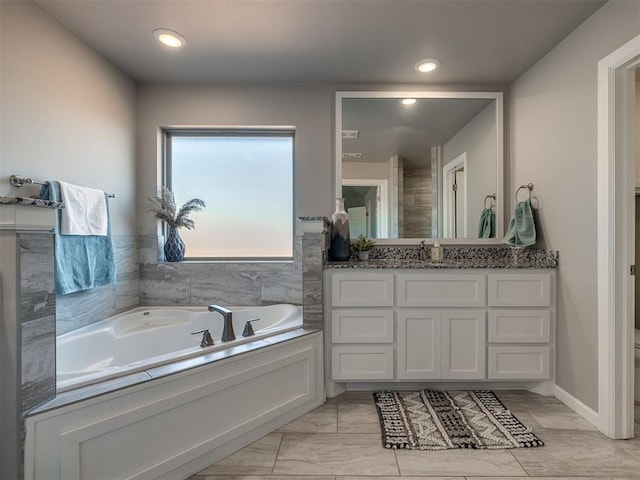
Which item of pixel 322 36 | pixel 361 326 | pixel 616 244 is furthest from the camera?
pixel 361 326

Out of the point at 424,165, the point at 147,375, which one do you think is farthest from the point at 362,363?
the point at 424,165

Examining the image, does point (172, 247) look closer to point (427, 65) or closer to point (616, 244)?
point (427, 65)

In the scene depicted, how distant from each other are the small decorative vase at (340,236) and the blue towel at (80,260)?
150 centimetres

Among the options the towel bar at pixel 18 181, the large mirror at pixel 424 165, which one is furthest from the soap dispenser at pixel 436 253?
the towel bar at pixel 18 181

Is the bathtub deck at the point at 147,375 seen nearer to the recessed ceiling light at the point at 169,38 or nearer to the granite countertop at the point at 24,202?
the granite countertop at the point at 24,202

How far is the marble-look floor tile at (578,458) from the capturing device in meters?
1.37

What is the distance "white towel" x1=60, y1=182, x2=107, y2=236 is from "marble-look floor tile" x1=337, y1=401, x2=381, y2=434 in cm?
188

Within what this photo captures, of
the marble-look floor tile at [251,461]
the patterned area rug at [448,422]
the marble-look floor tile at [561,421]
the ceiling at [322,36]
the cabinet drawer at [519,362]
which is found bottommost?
the marble-look floor tile at [251,461]

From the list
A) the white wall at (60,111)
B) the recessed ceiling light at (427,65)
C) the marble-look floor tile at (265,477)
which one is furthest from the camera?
the recessed ceiling light at (427,65)

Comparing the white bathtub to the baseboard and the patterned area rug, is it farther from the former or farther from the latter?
the baseboard

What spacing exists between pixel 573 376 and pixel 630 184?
1178 millimetres

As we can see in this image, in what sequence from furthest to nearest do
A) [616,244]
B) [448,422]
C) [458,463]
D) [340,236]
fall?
[340,236], [448,422], [616,244], [458,463]

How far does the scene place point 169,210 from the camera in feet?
7.77

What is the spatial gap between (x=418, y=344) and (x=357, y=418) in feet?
1.98
